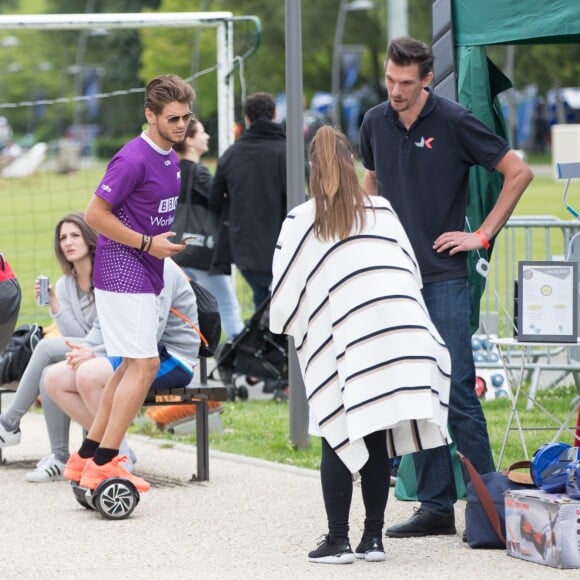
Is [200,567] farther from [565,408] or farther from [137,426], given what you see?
[565,408]

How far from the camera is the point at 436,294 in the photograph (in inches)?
245

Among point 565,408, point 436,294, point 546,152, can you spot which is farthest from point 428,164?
point 546,152

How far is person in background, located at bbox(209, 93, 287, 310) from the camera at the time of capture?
10625 mm

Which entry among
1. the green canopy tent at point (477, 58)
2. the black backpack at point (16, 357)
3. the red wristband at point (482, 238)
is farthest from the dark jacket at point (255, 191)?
the red wristband at point (482, 238)

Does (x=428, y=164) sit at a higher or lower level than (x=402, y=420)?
higher

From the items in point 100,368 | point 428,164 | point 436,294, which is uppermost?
point 428,164

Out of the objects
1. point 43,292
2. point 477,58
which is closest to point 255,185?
point 43,292

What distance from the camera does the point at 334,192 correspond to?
5.59 m

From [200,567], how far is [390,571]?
743 mm

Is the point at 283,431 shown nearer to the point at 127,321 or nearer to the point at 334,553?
the point at 127,321

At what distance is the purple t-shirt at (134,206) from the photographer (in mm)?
6520

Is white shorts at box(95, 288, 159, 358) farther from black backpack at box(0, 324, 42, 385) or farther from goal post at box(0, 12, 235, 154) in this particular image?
goal post at box(0, 12, 235, 154)

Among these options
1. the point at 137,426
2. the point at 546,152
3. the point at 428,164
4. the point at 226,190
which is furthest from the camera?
the point at 546,152

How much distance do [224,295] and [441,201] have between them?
5145 millimetres
